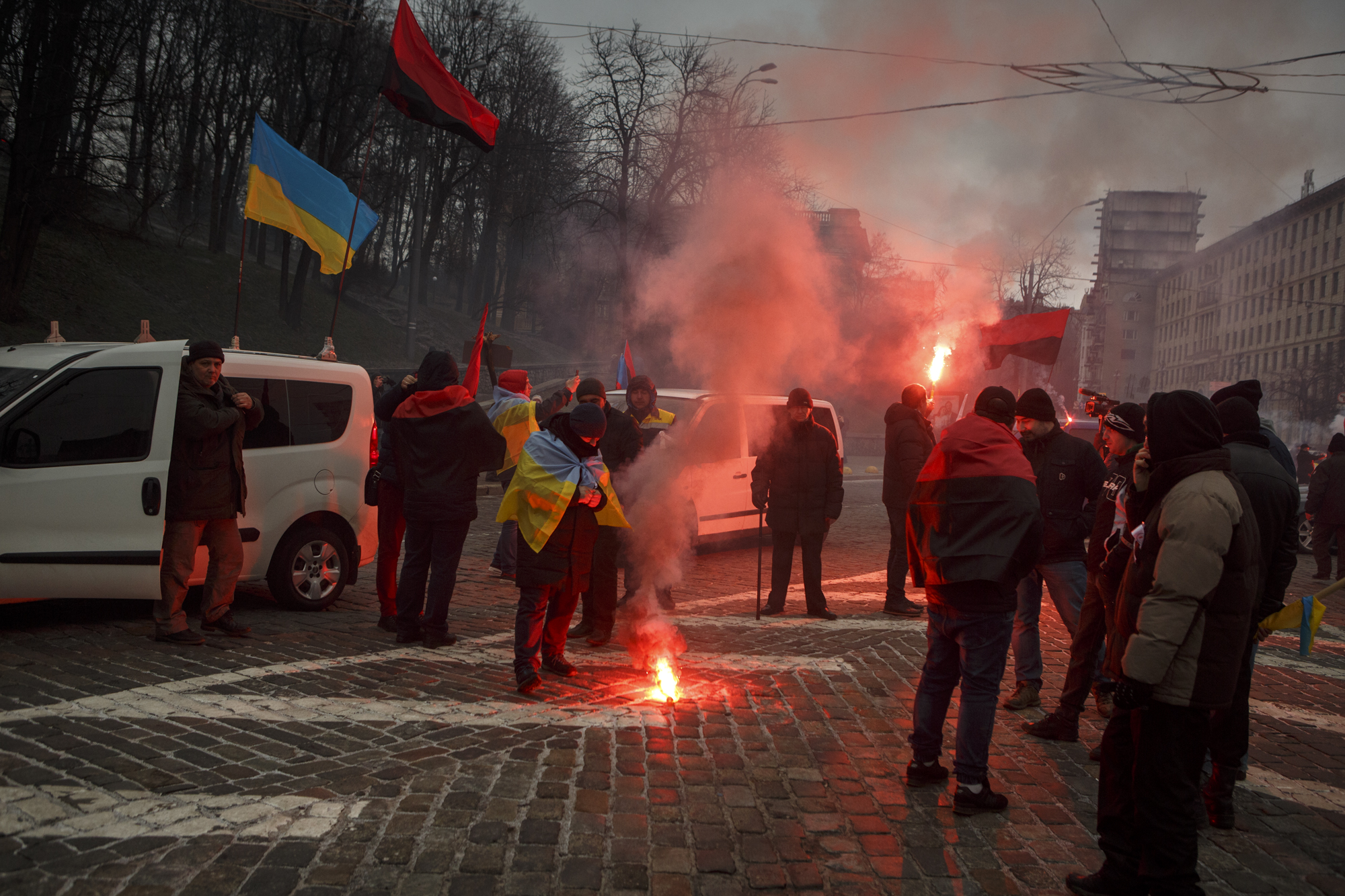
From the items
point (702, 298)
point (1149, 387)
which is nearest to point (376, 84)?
point (702, 298)

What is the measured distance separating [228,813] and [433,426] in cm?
327

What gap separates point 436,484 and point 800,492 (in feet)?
10.4

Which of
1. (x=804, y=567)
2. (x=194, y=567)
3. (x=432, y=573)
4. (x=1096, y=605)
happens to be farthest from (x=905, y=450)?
(x=194, y=567)

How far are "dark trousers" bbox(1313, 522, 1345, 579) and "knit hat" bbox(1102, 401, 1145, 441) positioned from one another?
8.46m

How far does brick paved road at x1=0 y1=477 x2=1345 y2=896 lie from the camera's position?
11.3 feet

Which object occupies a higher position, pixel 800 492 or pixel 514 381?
pixel 514 381

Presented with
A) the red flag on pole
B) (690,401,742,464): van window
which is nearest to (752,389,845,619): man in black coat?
(690,401,742,464): van window

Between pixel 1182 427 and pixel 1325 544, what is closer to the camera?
pixel 1182 427

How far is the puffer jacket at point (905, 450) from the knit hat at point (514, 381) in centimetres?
328

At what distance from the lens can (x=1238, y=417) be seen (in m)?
4.46

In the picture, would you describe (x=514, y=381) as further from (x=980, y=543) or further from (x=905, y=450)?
(x=980, y=543)

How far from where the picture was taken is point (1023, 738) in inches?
203

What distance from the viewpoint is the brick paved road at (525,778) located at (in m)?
3.45

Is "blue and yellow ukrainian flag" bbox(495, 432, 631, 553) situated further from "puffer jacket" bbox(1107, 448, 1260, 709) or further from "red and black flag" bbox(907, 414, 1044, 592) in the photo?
"puffer jacket" bbox(1107, 448, 1260, 709)
